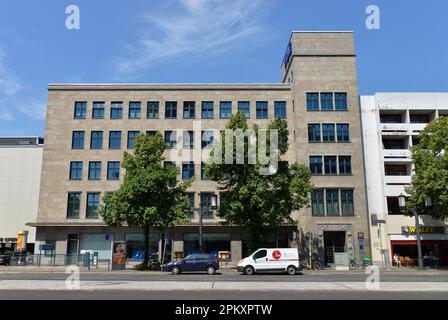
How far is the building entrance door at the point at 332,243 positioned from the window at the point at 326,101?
44.0 ft

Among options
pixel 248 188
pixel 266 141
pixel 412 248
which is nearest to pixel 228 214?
pixel 248 188

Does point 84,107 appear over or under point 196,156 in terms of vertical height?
over

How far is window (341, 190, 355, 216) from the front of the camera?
4119 centimetres

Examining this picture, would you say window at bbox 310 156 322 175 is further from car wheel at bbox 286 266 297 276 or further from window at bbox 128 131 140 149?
window at bbox 128 131 140 149

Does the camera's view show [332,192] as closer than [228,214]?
No

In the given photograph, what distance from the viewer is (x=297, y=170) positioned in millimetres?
33156

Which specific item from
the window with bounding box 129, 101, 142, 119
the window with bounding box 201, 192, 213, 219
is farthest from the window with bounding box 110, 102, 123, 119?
the window with bounding box 201, 192, 213, 219

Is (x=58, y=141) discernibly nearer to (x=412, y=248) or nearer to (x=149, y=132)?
(x=149, y=132)

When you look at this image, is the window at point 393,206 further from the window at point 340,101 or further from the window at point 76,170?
the window at point 76,170

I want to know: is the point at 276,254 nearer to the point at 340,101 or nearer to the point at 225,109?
the point at 225,109

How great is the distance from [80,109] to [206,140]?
14920 mm

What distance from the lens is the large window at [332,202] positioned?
135ft

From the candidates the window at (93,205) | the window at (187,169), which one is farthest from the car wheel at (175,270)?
the window at (93,205)

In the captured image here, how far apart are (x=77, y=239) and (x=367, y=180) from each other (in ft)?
103
